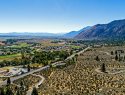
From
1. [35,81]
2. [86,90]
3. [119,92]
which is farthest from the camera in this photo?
[35,81]

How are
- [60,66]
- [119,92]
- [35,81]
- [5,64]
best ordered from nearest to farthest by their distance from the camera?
[119,92], [35,81], [60,66], [5,64]

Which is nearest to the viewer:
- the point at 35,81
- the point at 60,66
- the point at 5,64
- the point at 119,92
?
the point at 119,92

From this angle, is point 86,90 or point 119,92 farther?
point 86,90

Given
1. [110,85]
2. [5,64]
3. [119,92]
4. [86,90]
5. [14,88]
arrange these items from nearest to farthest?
1. [119,92]
2. [86,90]
3. [110,85]
4. [14,88]
5. [5,64]

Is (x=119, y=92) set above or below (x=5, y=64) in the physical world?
above

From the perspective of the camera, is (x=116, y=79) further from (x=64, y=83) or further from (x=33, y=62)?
(x=33, y=62)

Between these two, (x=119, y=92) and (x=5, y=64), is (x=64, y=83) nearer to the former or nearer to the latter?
(x=119, y=92)

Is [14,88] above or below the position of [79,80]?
below

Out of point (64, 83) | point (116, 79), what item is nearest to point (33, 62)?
point (64, 83)

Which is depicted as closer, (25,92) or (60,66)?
(25,92)

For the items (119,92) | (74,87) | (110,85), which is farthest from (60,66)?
(119,92)
